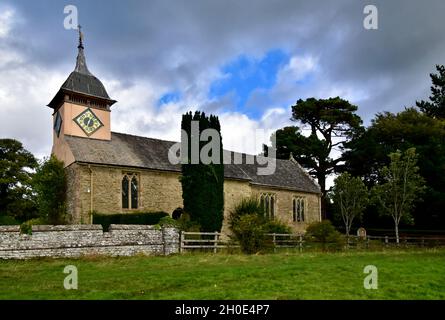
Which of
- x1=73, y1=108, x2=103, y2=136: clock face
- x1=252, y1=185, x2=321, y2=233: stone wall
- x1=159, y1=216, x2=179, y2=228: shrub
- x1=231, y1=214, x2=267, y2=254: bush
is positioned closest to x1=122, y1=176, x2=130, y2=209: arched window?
x1=73, y1=108, x2=103, y2=136: clock face

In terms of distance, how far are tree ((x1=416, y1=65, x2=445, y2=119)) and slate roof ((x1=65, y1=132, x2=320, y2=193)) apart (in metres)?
22.7

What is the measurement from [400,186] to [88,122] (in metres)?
22.6

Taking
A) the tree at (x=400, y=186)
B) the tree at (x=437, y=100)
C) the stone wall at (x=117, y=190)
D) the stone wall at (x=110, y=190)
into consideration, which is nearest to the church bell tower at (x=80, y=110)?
the stone wall at (x=110, y=190)

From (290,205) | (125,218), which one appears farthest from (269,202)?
Result: (125,218)

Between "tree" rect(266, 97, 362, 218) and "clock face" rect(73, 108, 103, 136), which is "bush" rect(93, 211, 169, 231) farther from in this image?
"tree" rect(266, 97, 362, 218)

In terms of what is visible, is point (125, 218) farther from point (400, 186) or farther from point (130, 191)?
point (400, 186)

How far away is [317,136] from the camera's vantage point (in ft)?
167

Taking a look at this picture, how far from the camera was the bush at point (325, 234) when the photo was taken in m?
22.7

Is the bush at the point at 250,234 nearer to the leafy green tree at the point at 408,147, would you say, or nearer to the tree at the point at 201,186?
the tree at the point at 201,186

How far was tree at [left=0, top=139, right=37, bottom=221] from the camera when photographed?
38.9 m

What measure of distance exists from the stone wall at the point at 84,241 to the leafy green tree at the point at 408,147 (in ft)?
81.8
